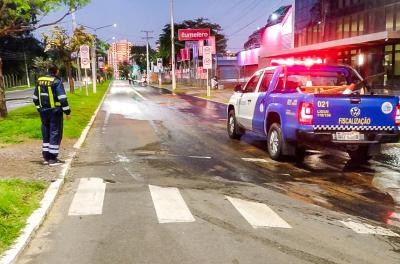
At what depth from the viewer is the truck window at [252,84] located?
39.6 feet

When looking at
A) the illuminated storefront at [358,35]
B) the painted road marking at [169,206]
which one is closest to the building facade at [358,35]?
the illuminated storefront at [358,35]

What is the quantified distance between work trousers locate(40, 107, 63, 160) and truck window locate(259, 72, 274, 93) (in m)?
4.55

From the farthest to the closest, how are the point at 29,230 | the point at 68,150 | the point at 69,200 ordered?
the point at 68,150 → the point at 69,200 → the point at 29,230

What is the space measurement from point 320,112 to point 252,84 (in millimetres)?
3722

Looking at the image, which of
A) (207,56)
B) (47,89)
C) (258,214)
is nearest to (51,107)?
(47,89)

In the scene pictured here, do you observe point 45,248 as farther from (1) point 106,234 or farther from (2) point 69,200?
(2) point 69,200

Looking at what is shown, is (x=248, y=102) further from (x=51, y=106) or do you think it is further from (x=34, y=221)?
(x=34, y=221)

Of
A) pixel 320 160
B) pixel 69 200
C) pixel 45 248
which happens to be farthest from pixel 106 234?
pixel 320 160

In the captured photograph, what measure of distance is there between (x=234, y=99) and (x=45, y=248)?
8.97 meters

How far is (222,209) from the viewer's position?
639 cm

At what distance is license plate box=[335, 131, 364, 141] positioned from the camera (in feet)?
29.6

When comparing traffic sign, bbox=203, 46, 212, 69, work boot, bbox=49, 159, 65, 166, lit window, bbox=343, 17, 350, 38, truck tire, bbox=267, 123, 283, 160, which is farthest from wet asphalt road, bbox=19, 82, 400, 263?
lit window, bbox=343, 17, 350, 38

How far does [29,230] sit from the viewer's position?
208 inches

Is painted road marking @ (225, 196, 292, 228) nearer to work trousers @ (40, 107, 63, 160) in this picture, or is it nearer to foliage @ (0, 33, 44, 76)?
work trousers @ (40, 107, 63, 160)
